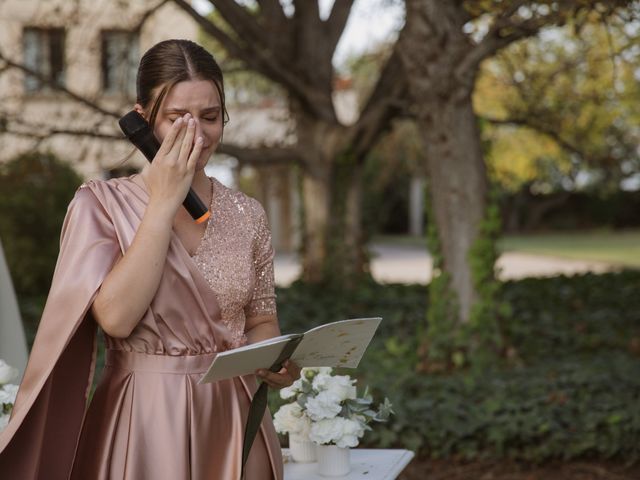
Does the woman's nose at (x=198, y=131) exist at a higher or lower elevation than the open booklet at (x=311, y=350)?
higher

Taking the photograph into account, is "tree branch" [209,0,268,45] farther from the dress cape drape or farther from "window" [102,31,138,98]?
the dress cape drape

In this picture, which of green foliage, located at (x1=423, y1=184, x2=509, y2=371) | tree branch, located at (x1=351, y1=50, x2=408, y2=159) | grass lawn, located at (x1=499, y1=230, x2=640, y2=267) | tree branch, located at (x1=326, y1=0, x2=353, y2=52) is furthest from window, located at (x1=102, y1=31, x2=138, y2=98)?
grass lawn, located at (x1=499, y1=230, x2=640, y2=267)

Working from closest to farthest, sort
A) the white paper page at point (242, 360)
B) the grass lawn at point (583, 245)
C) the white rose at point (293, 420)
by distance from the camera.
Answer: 1. the white paper page at point (242, 360)
2. the white rose at point (293, 420)
3. the grass lawn at point (583, 245)

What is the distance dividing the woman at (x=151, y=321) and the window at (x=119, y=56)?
297 inches

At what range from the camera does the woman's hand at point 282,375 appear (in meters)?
2.36

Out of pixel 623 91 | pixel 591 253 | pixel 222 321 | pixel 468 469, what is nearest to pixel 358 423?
pixel 222 321

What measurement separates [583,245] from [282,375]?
27.7 meters

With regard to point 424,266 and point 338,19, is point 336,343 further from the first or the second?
point 424,266

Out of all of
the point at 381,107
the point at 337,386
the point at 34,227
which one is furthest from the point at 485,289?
the point at 34,227

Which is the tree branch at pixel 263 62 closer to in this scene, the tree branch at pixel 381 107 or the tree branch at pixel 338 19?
the tree branch at pixel 381 107

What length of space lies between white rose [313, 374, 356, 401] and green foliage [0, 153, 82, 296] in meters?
9.98

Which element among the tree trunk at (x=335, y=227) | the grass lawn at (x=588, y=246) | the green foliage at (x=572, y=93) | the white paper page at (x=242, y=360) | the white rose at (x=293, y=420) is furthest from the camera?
the grass lawn at (x=588, y=246)

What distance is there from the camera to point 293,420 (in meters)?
3.37

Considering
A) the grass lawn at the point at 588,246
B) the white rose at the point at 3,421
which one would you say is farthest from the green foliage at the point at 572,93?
the grass lawn at the point at 588,246
